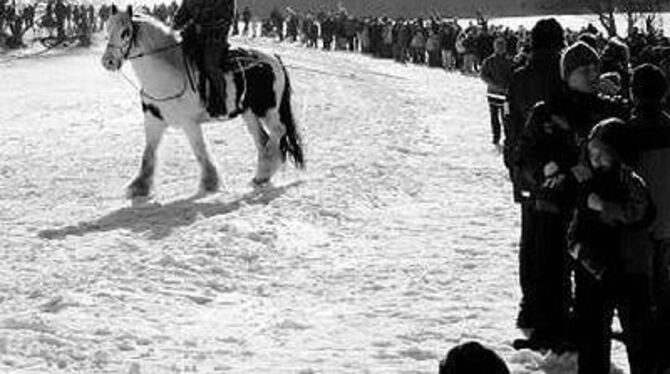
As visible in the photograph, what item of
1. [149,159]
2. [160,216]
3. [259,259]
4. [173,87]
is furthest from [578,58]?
[149,159]

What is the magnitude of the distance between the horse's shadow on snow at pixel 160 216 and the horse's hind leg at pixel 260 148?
825mm

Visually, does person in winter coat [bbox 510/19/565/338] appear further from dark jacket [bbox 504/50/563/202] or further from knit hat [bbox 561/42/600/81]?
knit hat [bbox 561/42/600/81]

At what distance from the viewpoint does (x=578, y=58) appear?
6184mm

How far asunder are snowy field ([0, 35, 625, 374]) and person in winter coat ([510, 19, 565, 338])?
0.35 meters

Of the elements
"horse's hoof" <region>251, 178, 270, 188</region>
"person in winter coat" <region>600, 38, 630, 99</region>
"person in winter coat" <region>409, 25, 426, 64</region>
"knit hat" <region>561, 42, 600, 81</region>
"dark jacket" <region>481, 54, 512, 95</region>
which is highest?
"knit hat" <region>561, 42, 600, 81</region>

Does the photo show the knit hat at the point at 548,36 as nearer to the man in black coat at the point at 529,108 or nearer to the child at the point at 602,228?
the man in black coat at the point at 529,108

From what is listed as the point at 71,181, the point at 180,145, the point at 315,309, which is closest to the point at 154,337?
the point at 315,309

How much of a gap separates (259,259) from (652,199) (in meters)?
4.51

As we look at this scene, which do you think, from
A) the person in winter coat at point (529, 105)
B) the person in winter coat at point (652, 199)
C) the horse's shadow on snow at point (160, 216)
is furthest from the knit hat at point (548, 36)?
the horse's shadow on snow at point (160, 216)

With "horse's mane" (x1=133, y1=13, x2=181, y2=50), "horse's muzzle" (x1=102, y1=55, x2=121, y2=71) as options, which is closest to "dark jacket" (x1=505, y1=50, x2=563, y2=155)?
"horse's muzzle" (x1=102, y1=55, x2=121, y2=71)

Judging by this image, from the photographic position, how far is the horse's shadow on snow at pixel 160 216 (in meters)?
10.6

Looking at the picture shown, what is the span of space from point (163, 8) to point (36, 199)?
49.6m

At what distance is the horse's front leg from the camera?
1257cm

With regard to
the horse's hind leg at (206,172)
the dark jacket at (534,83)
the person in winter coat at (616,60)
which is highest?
the dark jacket at (534,83)
